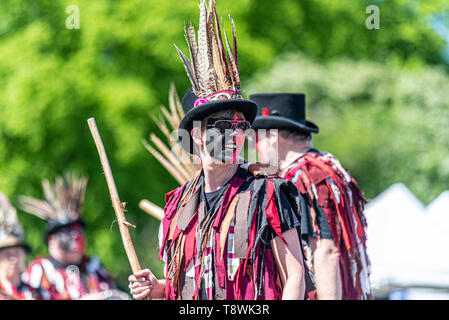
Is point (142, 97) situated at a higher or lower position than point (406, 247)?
higher

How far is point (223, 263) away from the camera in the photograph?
3.09 meters

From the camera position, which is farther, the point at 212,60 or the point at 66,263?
the point at 66,263

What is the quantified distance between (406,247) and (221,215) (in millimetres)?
5811

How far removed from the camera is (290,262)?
3.01 m

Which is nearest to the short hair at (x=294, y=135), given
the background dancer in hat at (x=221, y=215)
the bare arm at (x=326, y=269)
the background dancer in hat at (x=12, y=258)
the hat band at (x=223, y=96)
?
the bare arm at (x=326, y=269)

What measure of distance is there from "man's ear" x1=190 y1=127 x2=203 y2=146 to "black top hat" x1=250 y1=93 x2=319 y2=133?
4.88 ft

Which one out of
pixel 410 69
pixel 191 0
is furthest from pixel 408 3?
pixel 191 0

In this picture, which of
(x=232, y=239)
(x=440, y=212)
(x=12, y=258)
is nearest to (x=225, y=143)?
(x=232, y=239)

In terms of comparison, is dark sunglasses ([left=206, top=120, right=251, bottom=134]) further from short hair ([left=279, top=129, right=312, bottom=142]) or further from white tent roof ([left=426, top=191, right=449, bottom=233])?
white tent roof ([left=426, top=191, right=449, bottom=233])

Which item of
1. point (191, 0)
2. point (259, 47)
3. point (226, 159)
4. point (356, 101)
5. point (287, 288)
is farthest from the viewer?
point (356, 101)

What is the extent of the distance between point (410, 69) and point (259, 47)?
13.1 feet

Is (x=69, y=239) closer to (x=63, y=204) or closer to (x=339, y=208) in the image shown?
(x=63, y=204)

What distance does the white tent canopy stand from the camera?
27.2ft

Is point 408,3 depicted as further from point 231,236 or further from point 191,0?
point 231,236
